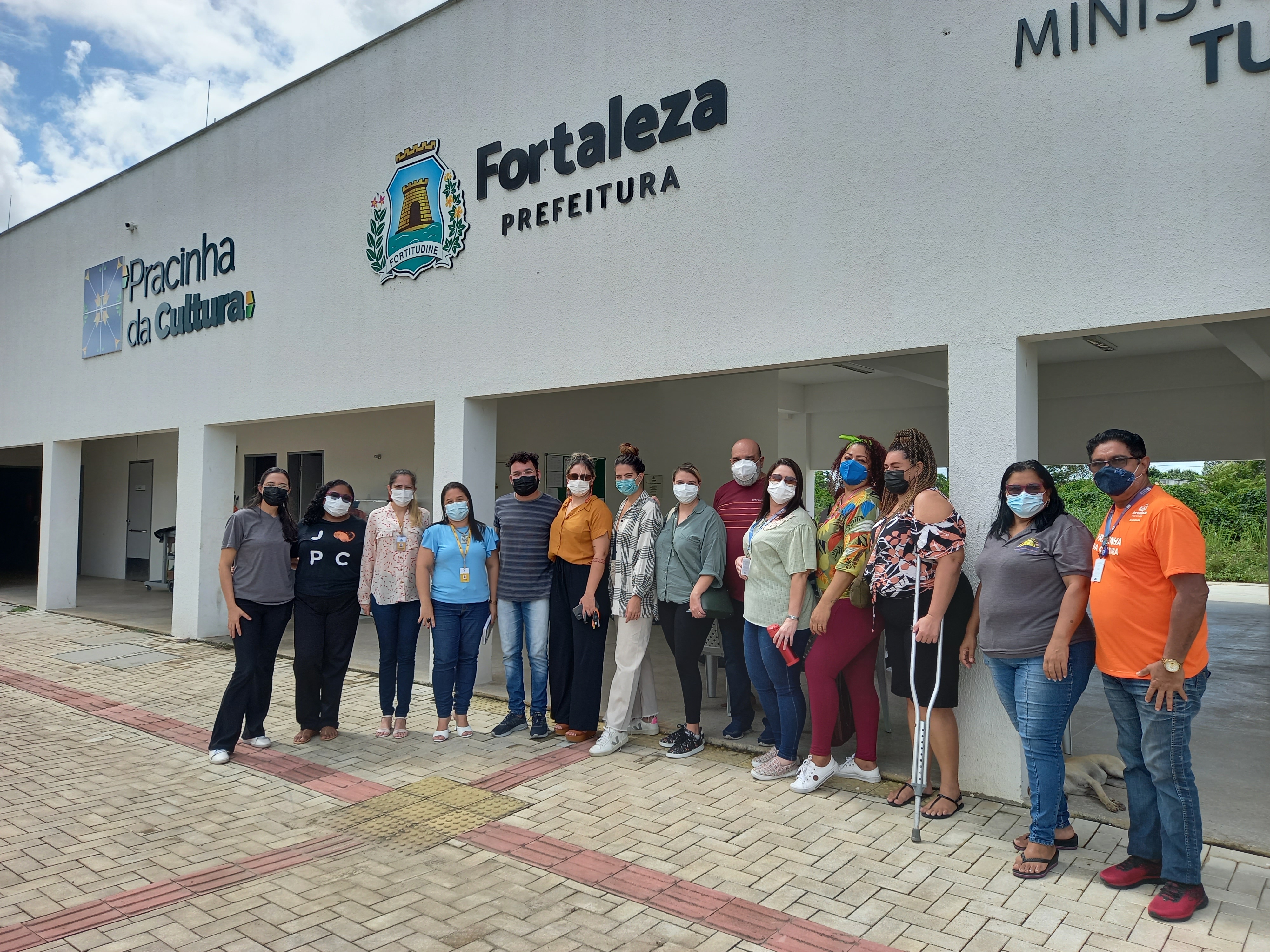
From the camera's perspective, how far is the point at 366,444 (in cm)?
1194

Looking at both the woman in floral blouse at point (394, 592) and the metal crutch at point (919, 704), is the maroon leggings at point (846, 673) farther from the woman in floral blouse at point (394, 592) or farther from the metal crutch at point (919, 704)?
the woman in floral blouse at point (394, 592)

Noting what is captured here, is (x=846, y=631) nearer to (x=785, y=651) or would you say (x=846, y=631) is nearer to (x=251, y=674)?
(x=785, y=651)

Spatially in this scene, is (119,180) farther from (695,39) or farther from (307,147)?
(695,39)

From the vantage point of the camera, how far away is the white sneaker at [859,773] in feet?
15.6

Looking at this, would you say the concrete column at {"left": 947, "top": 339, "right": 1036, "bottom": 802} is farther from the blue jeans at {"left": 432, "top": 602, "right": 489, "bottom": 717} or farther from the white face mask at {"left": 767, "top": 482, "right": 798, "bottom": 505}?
the blue jeans at {"left": 432, "top": 602, "right": 489, "bottom": 717}

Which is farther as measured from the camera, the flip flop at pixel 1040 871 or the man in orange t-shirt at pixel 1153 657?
the flip flop at pixel 1040 871

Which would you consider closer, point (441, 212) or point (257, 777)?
point (257, 777)

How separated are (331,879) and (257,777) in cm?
166

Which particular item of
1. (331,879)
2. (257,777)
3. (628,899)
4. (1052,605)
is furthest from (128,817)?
(1052,605)

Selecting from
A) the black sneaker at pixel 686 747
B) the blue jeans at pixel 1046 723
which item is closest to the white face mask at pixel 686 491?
the black sneaker at pixel 686 747

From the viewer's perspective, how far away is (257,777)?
5074 millimetres

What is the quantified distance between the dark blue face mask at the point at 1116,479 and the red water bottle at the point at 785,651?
5.98 feet

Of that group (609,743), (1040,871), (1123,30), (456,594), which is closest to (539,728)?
(609,743)

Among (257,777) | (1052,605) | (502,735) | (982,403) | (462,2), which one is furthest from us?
(462,2)
